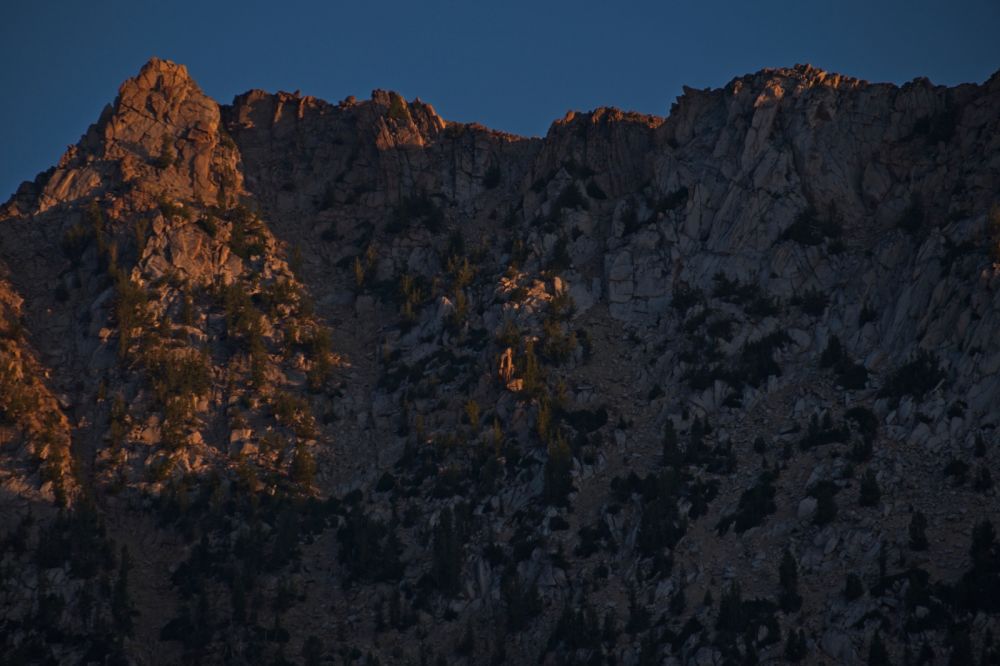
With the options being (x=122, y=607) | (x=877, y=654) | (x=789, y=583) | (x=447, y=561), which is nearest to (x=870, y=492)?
(x=789, y=583)

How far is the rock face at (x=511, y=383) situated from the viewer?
73000 mm

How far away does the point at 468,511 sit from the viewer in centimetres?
8144

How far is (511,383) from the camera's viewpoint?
3447 inches

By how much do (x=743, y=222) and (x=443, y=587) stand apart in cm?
3074

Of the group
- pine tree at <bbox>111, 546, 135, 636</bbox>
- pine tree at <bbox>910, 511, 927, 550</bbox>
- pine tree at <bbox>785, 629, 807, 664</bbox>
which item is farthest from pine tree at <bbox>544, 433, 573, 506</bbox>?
pine tree at <bbox>111, 546, 135, 636</bbox>

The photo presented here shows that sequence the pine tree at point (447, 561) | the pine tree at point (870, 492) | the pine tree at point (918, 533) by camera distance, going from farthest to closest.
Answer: the pine tree at point (447, 561), the pine tree at point (870, 492), the pine tree at point (918, 533)

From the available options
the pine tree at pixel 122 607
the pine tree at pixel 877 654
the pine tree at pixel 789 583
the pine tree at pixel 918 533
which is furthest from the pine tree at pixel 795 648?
the pine tree at pixel 122 607

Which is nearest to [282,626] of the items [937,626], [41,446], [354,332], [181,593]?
[181,593]

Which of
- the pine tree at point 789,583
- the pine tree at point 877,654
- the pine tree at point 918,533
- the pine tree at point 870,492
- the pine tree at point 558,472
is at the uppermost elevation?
the pine tree at point 558,472

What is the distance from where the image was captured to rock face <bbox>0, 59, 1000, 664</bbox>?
73000 mm

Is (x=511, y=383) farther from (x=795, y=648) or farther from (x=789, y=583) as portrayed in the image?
(x=795, y=648)

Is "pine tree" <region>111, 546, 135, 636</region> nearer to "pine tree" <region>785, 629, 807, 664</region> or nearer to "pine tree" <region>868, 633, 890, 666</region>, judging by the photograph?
"pine tree" <region>785, 629, 807, 664</region>

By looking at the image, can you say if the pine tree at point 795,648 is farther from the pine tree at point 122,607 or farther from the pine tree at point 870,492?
the pine tree at point 122,607

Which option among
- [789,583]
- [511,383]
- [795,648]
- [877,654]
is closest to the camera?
[877,654]
